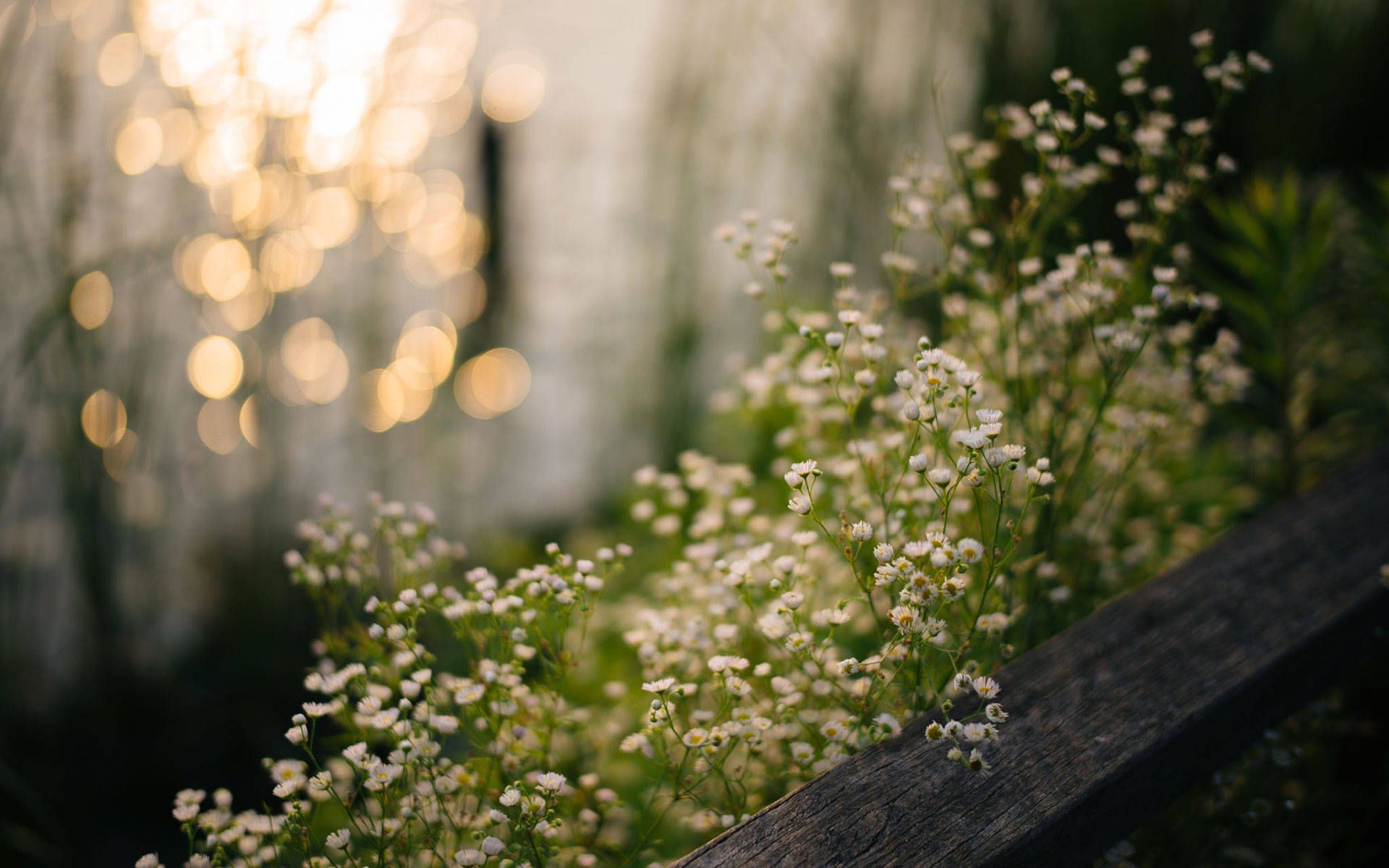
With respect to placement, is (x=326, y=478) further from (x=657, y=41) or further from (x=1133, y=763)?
(x=1133, y=763)

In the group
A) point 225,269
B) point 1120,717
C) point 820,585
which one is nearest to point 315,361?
point 225,269

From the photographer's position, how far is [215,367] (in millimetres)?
1812

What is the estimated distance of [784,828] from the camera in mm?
652

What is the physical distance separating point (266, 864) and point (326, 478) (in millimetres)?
1263

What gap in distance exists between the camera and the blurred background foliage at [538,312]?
1.42 m

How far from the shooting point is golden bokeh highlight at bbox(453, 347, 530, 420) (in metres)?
2.29

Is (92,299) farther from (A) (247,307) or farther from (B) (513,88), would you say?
(B) (513,88)

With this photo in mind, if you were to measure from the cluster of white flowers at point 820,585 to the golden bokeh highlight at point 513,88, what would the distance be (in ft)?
4.63

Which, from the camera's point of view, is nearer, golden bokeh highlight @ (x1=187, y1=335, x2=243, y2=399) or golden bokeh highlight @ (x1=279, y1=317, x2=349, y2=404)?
golden bokeh highlight @ (x1=187, y1=335, x2=243, y2=399)

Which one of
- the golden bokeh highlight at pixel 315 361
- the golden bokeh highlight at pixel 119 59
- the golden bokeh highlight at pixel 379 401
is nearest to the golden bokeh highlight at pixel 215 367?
the golden bokeh highlight at pixel 315 361

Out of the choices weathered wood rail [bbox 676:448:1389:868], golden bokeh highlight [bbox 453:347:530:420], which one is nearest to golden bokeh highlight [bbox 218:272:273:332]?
golden bokeh highlight [bbox 453:347:530:420]

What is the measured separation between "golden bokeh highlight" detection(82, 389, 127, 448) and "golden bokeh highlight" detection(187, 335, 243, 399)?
174 millimetres

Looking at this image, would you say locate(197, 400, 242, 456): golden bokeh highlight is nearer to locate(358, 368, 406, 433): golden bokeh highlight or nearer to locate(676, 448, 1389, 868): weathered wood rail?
locate(358, 368, 406, 433): golden bokeh highlight

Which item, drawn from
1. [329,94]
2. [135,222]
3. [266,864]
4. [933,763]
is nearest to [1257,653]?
[933,763]
